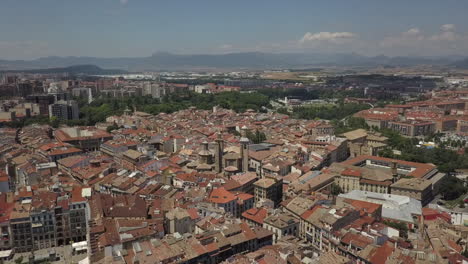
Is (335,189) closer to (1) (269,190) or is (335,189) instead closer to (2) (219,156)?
(1) (269,190)

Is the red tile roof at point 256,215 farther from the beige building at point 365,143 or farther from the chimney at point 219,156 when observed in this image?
the beige building at point 365,143

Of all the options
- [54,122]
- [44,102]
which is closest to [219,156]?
[54,122]

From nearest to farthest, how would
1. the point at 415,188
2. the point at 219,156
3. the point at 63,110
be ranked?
the point at 415,188, the point at 219,156, the point at 63,110

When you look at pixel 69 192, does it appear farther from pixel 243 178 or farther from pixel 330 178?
pixel 330 178

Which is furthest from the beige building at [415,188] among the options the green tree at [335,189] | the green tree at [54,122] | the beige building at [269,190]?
the green tree at [54,122]

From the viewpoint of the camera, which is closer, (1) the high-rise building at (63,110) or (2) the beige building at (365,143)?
(2) the beige building at (365,143)

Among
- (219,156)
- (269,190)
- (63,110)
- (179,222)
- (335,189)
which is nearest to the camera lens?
(179,222)

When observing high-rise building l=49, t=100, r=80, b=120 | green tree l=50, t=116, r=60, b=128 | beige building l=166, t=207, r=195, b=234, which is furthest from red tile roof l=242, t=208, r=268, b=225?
high-rise building l=49, t=100, r=80, b=120

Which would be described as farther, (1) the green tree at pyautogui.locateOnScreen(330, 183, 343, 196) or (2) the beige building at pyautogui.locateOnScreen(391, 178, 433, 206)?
(1) the green tree at pyautogui.locateOnScreen(330, 183, 343, 196)

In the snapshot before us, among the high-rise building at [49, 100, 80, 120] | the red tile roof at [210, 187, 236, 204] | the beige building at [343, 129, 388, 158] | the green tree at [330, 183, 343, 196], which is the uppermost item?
the high-rise building at [49, 100, 80, 120]

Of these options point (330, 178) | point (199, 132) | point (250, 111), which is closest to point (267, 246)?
point (330, 178)

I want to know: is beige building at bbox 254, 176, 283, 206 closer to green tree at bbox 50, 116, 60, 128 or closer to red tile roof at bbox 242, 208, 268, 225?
red tile roof at bbox 242, 208, 268, 225
